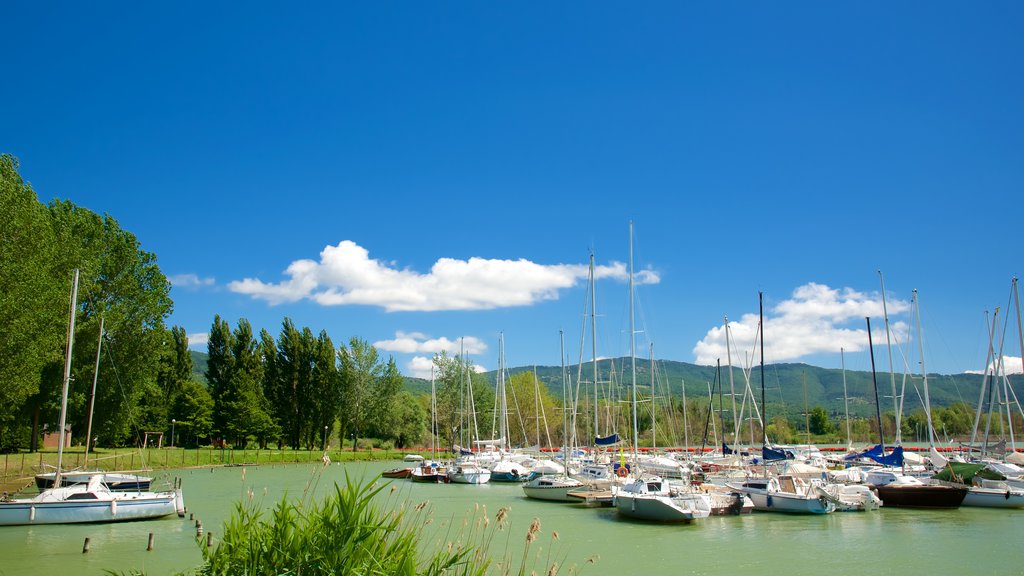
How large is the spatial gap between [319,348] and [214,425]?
14325 millimetres

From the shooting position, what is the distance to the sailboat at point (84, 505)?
91.8 ft

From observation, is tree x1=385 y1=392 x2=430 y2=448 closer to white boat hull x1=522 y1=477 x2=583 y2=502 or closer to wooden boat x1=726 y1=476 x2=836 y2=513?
white boat hull x1=522 y1=477 x2=583 y2=502

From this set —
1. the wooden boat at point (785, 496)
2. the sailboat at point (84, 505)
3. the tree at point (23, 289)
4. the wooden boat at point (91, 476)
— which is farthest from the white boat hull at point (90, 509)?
the wooden boat at point (785, 496)

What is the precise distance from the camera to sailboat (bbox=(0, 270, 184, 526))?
91.8 feet

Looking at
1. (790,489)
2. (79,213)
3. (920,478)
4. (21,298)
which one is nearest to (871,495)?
(790,489)

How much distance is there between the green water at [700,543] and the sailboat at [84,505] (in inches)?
17.6

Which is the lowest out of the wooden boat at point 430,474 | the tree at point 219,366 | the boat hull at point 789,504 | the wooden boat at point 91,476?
the wooden boat at point 430,474

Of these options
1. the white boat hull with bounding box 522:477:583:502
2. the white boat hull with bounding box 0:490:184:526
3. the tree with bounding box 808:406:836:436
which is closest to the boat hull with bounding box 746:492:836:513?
the white boat hull with bounding box 522:477:583:502

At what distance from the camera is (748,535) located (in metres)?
28.4

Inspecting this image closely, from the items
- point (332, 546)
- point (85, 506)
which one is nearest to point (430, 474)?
point (85, 506)

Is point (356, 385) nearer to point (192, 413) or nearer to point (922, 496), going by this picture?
point (192, 413)

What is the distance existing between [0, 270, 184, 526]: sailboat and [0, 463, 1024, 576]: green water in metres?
0.45

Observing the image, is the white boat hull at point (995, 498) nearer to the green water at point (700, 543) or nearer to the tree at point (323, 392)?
the green water at point (700, 543)

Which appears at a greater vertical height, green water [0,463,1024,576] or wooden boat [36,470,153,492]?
wooden boat [36,470,153,492]
